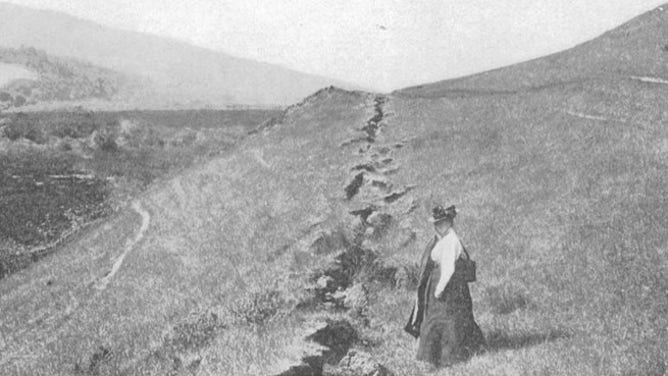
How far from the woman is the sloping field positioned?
8627 cm

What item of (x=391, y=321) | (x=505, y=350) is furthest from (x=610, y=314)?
(x=391, y=321)

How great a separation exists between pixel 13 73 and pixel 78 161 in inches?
2293

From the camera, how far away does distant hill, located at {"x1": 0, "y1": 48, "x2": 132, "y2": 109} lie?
7975 cm

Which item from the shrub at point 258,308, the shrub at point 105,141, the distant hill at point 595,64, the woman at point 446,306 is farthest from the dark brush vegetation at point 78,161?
the woman at point 446,306

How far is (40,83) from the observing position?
3474 inches

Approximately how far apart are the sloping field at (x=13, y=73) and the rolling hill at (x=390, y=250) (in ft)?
213

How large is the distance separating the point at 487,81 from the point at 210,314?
2672 cm

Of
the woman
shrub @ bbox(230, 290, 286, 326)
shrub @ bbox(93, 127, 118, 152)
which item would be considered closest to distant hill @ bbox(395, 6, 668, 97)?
shrub @ bbox(230, 290, 286, 326)

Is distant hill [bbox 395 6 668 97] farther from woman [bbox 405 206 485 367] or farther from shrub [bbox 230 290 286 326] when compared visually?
woman [bbox 405 206 485 367]

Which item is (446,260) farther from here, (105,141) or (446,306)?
(105,141)

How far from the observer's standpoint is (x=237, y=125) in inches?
2025

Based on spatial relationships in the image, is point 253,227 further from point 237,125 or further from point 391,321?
point 237,125

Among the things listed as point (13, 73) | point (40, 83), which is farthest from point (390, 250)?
point (13, 73)

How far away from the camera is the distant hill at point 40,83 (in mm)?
79750
